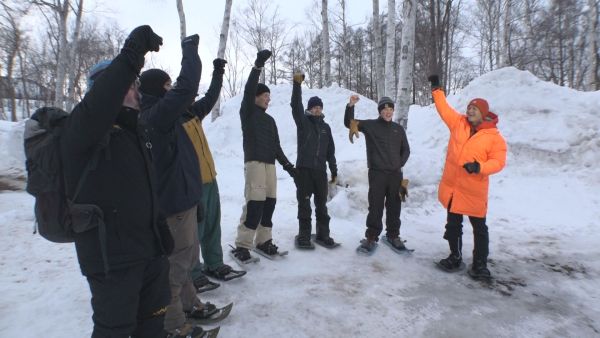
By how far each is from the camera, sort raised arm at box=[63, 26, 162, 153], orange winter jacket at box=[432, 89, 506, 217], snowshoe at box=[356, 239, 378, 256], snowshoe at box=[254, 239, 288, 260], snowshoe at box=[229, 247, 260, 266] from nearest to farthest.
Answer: raised arm at box=[63, 26, 162, 153]
orange winter jacket at box=[432, 89, 506, 217]
snowshoe at box=[229, 247, 260, 266]
snowshoe at box=[254, 239, 288, 260]
snowshoe at box=[356, 239, 378, 256]

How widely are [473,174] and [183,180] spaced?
315cm

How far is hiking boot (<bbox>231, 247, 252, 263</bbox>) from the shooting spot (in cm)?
431

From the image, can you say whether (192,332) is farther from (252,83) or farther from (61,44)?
(61,44)

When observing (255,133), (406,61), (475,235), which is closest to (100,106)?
(255,133)

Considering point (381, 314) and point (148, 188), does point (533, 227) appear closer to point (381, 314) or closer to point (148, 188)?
point (381, 314)

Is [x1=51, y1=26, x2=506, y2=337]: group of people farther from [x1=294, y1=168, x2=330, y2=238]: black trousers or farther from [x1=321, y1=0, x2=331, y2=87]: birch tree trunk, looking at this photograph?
[x1=321, y1=0, x2=331, y2=87]: birch tree trunk

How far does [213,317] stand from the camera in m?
3.04

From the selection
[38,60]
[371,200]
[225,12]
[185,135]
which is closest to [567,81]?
[225,12]

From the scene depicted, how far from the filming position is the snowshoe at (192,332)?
265cm

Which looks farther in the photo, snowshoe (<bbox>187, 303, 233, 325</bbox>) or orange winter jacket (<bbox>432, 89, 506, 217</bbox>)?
orange winter jacket (<bbox>432, 89, 506, 217</bbox>)

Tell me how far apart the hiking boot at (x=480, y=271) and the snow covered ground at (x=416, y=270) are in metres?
0.10

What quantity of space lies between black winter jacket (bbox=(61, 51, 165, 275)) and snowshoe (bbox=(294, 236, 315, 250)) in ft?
9.74

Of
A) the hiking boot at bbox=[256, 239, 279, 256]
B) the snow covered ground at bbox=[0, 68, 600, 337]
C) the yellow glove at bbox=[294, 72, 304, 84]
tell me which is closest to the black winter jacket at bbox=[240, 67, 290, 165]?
the yellow glove at bbox=[294, 72, 304, 84]

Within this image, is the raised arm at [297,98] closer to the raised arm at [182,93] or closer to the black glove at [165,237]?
the raised arm at [182,93]
